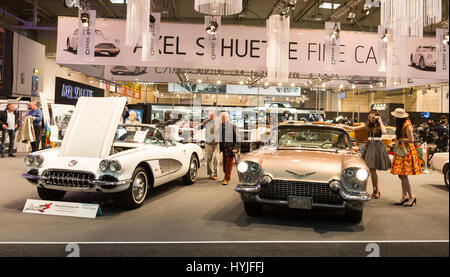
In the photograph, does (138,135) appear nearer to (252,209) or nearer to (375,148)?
(252,209)

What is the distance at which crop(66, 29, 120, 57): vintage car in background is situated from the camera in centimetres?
791

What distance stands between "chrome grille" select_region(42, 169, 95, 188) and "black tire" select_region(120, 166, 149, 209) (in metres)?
0.49

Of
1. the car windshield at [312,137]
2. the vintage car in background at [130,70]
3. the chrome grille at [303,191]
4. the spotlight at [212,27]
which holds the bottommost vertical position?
the chrome grille at [303,191]

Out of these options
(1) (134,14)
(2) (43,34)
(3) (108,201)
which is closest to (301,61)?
(1) (134,14)

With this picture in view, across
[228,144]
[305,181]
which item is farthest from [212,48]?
[305,181]

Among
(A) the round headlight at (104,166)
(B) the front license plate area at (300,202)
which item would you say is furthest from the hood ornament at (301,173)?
(A) the round headlight at (104,166)

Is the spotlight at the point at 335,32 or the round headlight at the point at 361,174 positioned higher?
the spotlight at the point at 335,32

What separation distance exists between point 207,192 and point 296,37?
15.6ft

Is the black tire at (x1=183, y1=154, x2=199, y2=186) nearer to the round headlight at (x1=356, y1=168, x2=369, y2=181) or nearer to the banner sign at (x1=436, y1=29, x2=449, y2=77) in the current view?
the round headlight at (x1=356, y1=168, x2=369, y2=181)

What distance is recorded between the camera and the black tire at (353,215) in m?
3.86

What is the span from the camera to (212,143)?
6.97 m

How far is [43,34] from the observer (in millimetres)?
17266

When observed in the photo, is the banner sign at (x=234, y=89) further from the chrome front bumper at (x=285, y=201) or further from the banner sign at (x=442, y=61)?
the chrome front bumper at (x=285, y=201)

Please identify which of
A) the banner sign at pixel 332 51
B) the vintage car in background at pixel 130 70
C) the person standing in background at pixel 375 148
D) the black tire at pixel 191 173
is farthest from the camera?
the vintage car in background at pixel 130 70
